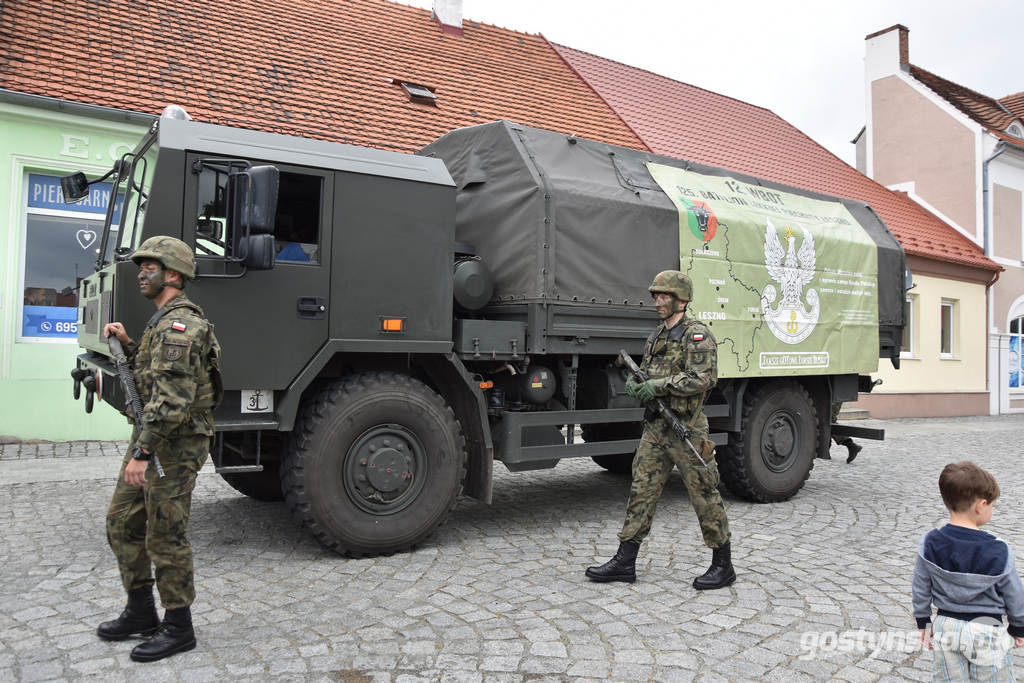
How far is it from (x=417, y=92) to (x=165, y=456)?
1111 centimetres

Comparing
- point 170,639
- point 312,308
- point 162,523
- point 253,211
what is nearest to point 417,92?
point 312,308

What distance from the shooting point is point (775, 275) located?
7102 mm

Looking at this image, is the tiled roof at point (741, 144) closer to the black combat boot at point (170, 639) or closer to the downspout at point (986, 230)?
the downspout at point (986, 230)

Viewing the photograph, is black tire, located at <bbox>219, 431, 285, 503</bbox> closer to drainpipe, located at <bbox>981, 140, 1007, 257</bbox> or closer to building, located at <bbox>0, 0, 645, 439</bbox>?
building, located at <bbox>0, 0, 645, 439</bbox>

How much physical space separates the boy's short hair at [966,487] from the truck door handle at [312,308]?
3489 millimetres

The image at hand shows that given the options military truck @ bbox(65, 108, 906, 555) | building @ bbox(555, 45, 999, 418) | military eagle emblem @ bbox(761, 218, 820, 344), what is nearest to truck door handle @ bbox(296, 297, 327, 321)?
military truck @ bbox(65, 108, 906, 555)

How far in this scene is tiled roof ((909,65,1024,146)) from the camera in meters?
21.1

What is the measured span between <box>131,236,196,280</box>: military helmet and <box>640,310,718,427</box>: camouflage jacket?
103 inches

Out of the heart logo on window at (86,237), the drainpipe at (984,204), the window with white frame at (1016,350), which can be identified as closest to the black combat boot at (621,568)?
the heart logo on window at (86,237)

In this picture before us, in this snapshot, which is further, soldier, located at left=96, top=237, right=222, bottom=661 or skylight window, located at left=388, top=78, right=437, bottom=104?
skylight window, located at left=388, top=78, right=437, bottom=104

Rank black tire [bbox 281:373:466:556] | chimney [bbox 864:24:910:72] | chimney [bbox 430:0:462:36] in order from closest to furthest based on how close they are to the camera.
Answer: black tire [bbox 281:373:466:556], chimney [bbox 430:0:462:36], chimney [bbox 864:24:910:72]

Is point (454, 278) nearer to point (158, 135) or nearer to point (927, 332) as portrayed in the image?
point (158, 135)

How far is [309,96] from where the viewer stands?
39.1 feet

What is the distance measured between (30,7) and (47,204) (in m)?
3.00
